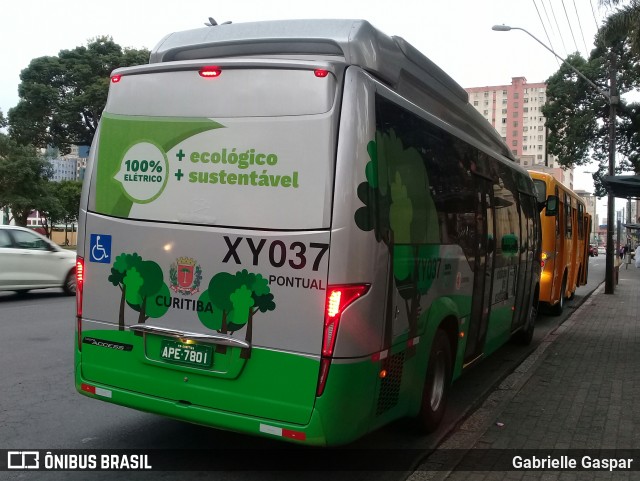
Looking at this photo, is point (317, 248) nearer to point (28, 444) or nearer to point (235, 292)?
point (235, 292)

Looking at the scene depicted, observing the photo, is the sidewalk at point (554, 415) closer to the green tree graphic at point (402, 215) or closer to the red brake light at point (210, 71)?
the green tree graphic at point (402, 215)

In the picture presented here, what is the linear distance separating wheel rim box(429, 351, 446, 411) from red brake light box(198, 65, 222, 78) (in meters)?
2.88

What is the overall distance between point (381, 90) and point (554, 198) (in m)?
7.51

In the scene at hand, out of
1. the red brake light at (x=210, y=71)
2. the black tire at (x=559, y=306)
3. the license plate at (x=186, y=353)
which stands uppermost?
the red brake light at (x=210, y=71)

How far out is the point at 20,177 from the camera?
38688mm

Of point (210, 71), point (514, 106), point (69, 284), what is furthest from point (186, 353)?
point (514, 106)

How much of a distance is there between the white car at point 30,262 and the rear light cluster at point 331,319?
11.8 meters

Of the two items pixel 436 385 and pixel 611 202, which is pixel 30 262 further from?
pixel 611 202

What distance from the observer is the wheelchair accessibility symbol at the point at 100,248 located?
177 inches

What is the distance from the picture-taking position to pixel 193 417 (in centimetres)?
414

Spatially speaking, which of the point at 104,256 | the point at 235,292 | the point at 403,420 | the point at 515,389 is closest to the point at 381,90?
the point at 235,292

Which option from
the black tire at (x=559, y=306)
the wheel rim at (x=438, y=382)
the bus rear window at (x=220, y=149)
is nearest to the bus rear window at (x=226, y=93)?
the bus rear window at (x=220, y=149)

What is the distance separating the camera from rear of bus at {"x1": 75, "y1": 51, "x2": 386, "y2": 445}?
3.85 m

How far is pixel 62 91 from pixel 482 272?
47.5 meters
